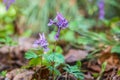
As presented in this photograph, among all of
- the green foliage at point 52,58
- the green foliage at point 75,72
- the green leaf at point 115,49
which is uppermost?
the green leaf at point 115,49

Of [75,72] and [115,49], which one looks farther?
[115,49]

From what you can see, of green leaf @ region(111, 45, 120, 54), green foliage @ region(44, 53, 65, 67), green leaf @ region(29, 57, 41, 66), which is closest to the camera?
green foliage @ region(44, 53, 65, 67)

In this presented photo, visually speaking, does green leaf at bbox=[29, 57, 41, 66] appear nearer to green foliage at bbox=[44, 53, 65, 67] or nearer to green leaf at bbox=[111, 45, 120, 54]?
green foliage at bbox=[44, 53, 65, 67]

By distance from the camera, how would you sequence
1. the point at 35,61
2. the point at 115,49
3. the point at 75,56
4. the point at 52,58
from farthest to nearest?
the point at 75,56 < the point at 115,49 < the point at 35,61 < the point at 52,58

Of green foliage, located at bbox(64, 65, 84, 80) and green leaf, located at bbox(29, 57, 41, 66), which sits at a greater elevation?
green leaf, located at bbox(29, 57, 41, 66)

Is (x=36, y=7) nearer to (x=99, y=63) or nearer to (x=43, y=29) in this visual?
(x=43, y=29)

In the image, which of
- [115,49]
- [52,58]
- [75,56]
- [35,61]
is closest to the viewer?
[52,58]

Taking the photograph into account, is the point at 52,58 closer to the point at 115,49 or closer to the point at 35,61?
the point at 35,61

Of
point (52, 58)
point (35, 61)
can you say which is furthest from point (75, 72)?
point (35, 61)

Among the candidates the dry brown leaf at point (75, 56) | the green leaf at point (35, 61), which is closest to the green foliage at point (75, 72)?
the green leaf at point (35, 61)

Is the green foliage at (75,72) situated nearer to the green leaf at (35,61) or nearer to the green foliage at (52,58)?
the green foliage at (52,58)

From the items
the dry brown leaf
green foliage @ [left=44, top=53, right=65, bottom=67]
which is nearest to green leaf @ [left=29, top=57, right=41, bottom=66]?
green foliage @ [left=44, top=53, right=65, bottom=67]
